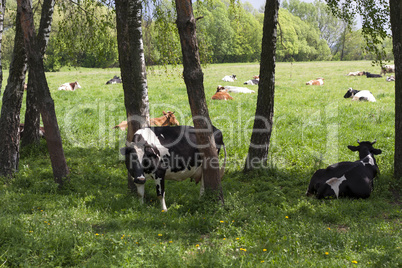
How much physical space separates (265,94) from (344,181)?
3051mm

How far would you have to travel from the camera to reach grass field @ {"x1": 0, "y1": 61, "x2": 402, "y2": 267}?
16.9ft

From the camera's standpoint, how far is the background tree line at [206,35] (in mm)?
10133

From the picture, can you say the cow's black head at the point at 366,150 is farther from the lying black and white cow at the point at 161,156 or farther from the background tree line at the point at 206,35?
the lying black and white cow at the point at 161,156

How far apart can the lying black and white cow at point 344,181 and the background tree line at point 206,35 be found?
3.52 m

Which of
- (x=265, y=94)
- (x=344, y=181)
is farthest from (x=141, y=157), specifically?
(x=344, y=181)

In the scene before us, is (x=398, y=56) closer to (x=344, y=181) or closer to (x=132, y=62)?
(x=344, y=181)

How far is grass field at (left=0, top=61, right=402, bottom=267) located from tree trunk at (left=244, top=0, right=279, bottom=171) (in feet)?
1.89

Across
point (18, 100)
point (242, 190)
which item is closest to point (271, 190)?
point (242, 190)

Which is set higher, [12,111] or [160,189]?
[12,111]

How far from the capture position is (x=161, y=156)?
808 cm

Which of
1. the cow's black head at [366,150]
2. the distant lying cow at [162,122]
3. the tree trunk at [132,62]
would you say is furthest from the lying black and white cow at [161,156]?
the distant lying cow at [162,122]

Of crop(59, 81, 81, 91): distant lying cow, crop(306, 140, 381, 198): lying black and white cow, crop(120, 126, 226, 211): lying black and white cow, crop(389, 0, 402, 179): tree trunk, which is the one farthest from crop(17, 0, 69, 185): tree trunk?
crop(59, 81, 81, 91): distant lying cow

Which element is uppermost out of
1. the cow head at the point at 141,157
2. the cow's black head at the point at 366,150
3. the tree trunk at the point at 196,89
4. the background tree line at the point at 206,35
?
the background tree line at the point at 206,35

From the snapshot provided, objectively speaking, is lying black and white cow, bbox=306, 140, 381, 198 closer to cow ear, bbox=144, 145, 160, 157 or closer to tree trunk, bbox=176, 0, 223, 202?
tree trunk, bbox=176, 0, 223, 202
